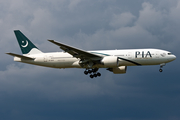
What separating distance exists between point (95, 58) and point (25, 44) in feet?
43.8

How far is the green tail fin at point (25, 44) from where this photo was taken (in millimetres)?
50750

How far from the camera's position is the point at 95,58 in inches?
1779

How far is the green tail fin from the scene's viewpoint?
50750mm

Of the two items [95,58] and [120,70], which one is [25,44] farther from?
[120,70]

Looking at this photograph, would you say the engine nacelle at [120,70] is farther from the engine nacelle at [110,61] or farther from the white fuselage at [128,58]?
the engine nacelle at [110,61]

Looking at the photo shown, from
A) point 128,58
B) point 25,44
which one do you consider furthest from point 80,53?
point 25,44

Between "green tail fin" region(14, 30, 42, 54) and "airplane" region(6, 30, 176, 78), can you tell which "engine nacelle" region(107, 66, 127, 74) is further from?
"green tail fin" region(14, 30, 42, 54)

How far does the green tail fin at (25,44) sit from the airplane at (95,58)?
4.29 feet

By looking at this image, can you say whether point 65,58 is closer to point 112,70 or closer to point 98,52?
point 98,52

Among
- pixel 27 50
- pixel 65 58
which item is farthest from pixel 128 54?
pixel 27 50

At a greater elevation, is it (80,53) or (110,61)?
(80,53)

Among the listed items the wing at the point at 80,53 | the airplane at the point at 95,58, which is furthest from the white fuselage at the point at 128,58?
the wing at the point at 80,53

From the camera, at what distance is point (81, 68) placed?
156 feet

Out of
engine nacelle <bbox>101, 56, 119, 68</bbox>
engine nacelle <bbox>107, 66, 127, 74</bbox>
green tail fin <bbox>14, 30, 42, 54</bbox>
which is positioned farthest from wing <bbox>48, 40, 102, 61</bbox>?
green tail fin <bbox>14, 30, 42, 54</bbox>
